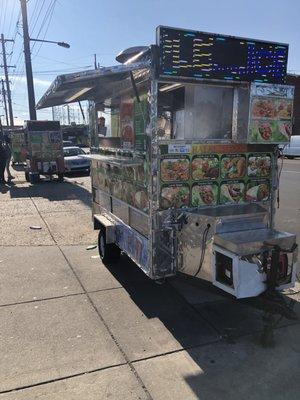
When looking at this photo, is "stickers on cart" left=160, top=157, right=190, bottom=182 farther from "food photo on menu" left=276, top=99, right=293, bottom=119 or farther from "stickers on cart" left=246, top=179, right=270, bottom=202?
"food photo on menu" left=276, top=99, right=293, bottom=119

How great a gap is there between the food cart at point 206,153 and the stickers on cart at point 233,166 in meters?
0.01

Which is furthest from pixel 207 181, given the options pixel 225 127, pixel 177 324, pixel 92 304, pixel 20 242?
pixel 20 242

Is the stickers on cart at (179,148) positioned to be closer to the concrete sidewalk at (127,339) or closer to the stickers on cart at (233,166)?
the stickers on cart at (233,166)

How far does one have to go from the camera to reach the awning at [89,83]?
156 inches

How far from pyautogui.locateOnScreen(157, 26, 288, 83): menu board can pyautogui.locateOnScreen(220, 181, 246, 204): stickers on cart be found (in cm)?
113

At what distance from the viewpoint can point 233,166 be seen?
14.5 feet

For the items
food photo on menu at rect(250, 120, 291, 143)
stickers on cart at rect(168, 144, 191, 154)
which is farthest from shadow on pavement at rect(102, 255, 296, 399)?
food photo on menu at rect(250, 120, 291, 143)

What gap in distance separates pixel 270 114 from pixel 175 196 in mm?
1323

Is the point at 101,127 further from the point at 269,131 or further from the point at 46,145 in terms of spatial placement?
the point at 46,145

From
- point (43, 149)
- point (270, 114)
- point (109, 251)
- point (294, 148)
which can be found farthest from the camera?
point (294, 148)

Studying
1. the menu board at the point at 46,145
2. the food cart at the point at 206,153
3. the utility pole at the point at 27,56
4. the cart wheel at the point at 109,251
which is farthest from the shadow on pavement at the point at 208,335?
the utility pole at the point at 27,56

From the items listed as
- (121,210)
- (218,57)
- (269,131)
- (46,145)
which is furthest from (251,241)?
(46,145)

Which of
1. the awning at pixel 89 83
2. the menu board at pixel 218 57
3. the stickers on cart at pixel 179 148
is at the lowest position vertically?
the stickers on cart at pixel 179 148

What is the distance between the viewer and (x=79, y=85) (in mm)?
4754
